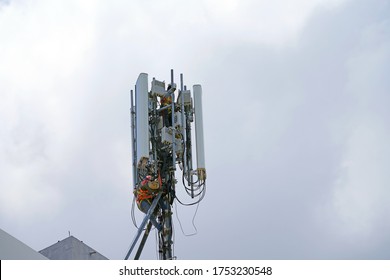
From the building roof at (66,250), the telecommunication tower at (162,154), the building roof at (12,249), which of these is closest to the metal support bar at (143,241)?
the telecommunication tower at (162,154)

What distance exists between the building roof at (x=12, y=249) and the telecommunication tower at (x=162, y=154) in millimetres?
6058

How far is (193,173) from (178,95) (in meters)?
2.61

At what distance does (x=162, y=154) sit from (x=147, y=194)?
4.18 ft

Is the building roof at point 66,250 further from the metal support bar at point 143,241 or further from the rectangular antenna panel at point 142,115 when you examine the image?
the rectangular antenna panel at point 142,115

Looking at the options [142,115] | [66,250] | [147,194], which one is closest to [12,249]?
[147,194]

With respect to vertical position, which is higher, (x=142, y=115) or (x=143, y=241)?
(x=142, y=115)

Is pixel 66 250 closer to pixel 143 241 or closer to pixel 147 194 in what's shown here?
pixel 143 241

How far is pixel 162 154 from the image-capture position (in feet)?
59.9

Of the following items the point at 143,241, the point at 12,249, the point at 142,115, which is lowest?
the point at 12,249

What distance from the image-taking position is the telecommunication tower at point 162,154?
17.7 m
